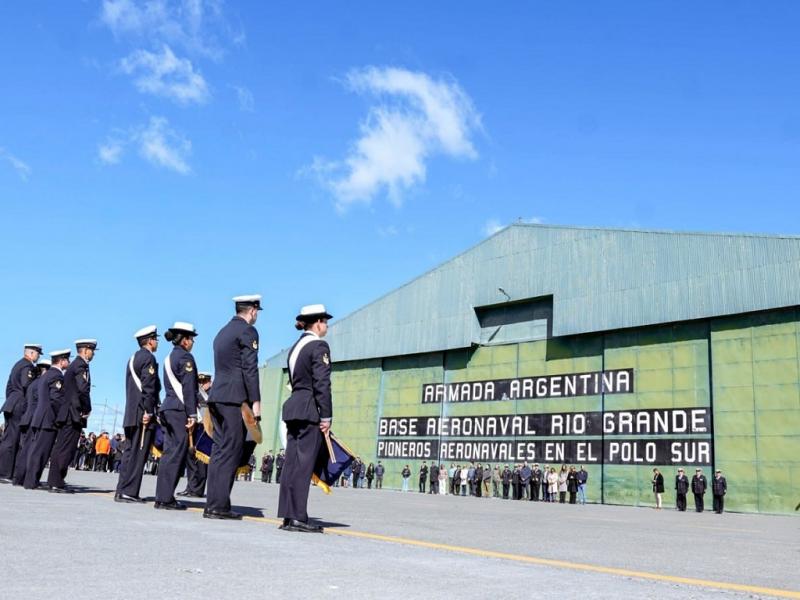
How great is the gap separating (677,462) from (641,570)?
81.7 feet

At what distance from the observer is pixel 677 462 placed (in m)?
27.6

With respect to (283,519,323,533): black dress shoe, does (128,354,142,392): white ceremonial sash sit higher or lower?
higher

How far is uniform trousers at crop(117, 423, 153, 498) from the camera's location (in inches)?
338

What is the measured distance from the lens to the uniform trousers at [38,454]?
34.3 feet

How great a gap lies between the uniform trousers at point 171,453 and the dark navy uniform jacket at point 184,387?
8cm

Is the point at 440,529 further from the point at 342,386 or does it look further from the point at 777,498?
the point at 342,386

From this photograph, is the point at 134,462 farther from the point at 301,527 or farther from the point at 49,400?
the point at 301,527

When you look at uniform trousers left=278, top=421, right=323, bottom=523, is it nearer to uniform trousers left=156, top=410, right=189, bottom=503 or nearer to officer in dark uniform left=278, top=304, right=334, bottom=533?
Result: officer in dark uniform left=278, top=304, right=334, bottom=533

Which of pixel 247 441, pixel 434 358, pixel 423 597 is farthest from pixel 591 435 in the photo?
pixel 423 597

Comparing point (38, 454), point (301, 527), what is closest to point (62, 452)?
point (38, 454)

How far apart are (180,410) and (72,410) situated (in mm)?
2954

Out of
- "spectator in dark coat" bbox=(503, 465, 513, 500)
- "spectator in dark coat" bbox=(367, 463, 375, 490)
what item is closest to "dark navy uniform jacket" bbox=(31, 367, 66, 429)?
"spectator in dark coat" bbox=(503, 465, 513, 500)

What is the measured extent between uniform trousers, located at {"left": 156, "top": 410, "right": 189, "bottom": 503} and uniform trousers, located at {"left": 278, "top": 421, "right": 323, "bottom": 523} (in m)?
1.97

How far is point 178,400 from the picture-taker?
27.2 feet
